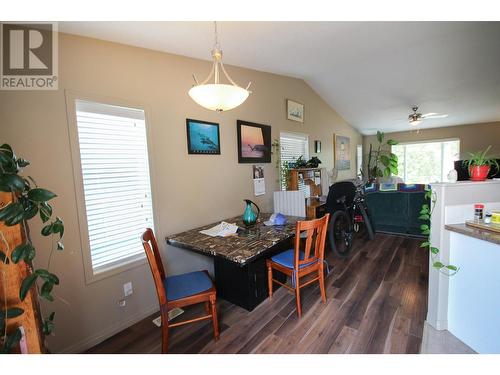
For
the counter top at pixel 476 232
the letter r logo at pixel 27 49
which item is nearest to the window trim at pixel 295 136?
the counter top at pixel 476 232

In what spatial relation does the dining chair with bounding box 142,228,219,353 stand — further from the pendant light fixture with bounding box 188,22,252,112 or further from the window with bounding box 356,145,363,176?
the window with bounding box 356,145,363,176

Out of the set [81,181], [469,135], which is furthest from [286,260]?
[469,135]

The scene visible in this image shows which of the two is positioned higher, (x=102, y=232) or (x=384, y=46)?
(x=384, y=46)

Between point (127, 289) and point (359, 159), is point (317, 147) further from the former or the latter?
point (127, 289)

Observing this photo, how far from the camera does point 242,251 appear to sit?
1.66 metres

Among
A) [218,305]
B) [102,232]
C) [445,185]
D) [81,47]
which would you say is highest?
[81,47]

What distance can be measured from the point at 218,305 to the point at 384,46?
3.53 m

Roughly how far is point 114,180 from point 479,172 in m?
2.90

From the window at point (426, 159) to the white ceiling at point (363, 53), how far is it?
1680 mm

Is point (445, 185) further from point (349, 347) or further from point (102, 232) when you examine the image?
point (102, 232)
